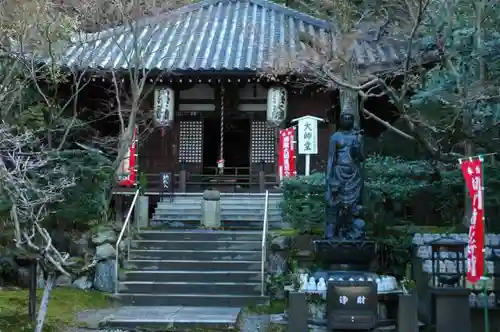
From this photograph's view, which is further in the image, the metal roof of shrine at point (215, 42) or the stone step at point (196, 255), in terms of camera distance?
the metal roof of shrine at point (215, 42)

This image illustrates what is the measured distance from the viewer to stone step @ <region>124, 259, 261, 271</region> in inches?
493

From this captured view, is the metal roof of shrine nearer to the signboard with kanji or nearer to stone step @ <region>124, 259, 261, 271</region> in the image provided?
the signboard with kanji

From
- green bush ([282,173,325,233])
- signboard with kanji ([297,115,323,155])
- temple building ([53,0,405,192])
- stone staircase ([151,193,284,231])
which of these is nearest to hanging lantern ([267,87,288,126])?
temple building ([53,0,405,192])

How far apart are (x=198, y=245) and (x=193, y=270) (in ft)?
3.12

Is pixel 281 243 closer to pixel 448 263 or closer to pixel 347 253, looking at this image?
pixel 347 253

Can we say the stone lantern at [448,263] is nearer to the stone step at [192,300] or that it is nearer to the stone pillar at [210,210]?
the stone step at [192,300]

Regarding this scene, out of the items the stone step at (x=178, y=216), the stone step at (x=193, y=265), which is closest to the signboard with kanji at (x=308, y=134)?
the stone step at (x=178, y=216)

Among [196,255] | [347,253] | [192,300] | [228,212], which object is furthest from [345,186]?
[228,212]

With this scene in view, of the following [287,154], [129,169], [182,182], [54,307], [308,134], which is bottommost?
[54,307]

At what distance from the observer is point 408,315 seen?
350 inches

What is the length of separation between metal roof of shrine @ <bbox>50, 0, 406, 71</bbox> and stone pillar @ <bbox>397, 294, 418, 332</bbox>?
259 inches

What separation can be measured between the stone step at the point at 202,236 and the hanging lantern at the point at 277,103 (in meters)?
4.62

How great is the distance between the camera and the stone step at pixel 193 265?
1252cm

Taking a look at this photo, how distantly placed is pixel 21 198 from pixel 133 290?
463 cm
